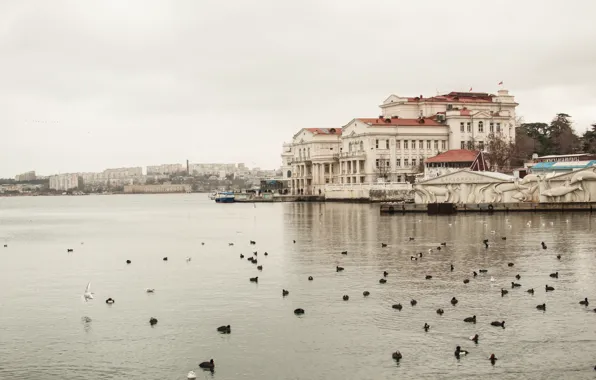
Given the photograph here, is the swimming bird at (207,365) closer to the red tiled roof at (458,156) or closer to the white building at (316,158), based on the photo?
the red tiled roof at (458,156)

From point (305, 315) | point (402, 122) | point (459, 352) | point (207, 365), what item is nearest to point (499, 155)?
point (402, 122)

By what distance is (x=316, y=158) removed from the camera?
487ft

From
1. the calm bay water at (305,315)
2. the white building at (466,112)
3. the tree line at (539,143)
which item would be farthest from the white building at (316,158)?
the calm bay water at (305,315)

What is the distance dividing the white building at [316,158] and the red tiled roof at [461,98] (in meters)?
17.3

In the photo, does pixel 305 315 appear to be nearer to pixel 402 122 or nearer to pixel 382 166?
pixel 382 166

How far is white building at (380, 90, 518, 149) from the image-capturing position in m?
134

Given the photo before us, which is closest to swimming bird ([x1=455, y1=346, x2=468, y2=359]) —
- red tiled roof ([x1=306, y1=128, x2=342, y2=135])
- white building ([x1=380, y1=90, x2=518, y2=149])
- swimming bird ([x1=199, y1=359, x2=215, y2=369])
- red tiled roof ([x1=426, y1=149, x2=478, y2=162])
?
swimming bird ([x1=199, y1=359, x2=215, y2=369])

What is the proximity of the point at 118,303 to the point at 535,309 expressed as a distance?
1488cm

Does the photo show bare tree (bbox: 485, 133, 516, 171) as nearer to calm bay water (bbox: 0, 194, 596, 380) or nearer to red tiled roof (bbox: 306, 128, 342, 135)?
red tiled roof (bbox: 306, 128, 342, 135)

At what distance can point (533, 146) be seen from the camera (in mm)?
148375

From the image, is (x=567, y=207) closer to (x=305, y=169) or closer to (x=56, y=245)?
(x=56, y=245)

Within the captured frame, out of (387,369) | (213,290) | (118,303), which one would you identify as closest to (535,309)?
(387,369)

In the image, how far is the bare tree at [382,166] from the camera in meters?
132

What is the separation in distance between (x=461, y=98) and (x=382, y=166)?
24609mm
